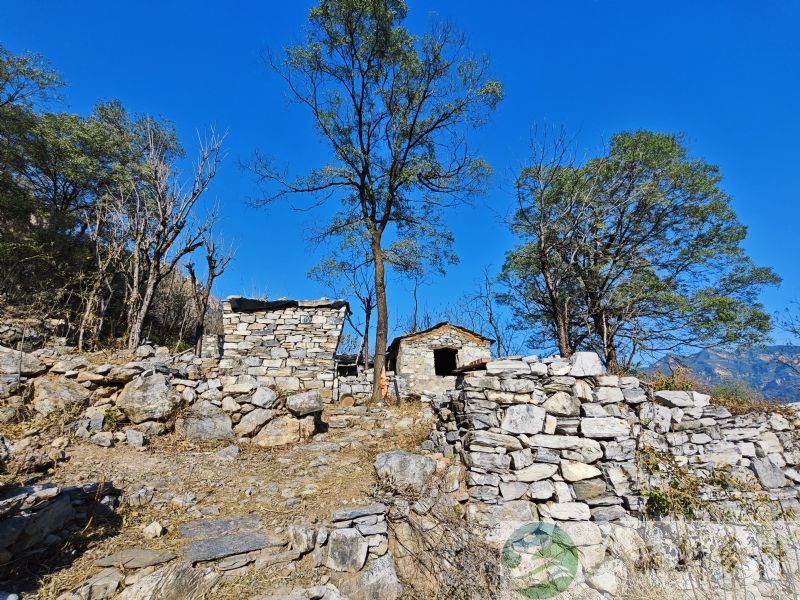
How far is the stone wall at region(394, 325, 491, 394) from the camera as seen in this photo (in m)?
15.4

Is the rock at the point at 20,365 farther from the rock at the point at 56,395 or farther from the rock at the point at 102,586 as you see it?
the rock at the point at 102,586

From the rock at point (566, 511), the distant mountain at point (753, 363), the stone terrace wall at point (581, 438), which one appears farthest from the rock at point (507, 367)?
the distant mountain at point (753, 363)

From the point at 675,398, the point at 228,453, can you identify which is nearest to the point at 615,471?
the point at 675,398

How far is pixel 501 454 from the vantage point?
13.9ft

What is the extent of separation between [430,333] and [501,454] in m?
11.9

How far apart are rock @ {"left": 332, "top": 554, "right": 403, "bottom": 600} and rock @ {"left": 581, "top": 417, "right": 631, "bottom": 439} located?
104 inches

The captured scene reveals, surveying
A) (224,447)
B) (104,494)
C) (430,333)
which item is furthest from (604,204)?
(104,494)

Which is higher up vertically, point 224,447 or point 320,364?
point 320,364

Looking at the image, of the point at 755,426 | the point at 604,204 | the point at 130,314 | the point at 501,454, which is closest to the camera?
the point at 501,454

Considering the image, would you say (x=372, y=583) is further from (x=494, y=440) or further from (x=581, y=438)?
(x=581, y=438)

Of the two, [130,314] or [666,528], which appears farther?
[130,314]

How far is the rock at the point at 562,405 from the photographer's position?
4.41 meters

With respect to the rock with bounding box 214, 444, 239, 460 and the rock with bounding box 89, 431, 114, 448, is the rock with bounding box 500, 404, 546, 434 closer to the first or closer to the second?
the rock with bounding box 214, 444, 239, 460

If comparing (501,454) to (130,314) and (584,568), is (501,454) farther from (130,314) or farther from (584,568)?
(130,314)
